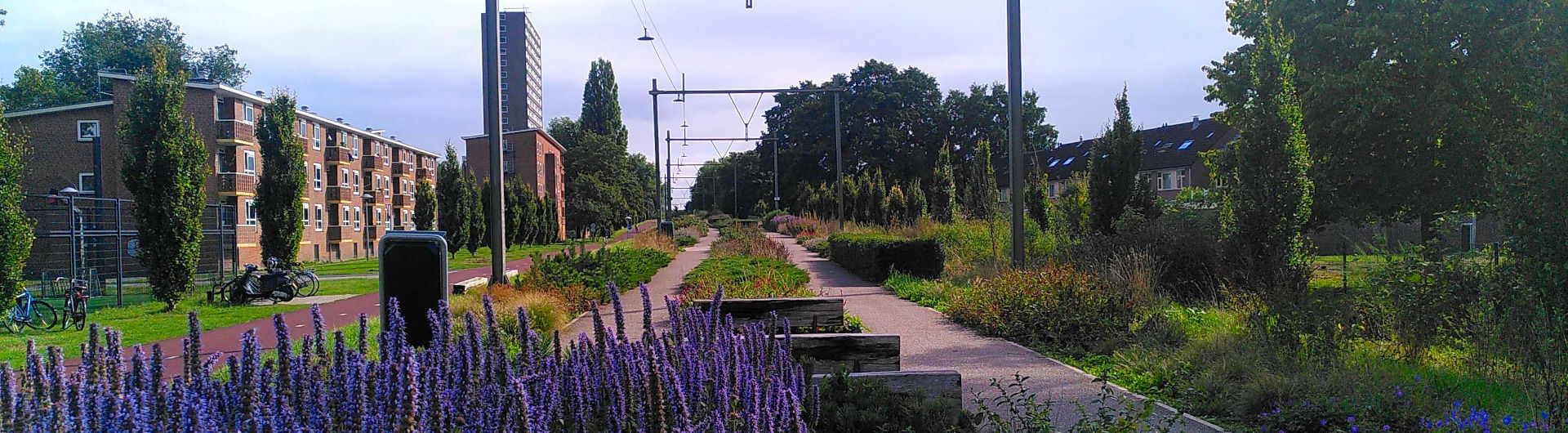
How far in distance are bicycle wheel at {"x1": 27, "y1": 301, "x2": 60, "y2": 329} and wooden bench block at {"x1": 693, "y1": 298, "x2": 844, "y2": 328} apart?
14484mm

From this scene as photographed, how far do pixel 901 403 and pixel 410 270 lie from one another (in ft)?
12.8

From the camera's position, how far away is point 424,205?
40688 millimetres

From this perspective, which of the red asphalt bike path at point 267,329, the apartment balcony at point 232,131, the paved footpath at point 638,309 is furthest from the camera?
the apartment balcony at point 232,131

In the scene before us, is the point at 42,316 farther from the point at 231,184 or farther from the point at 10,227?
the point at 231,184

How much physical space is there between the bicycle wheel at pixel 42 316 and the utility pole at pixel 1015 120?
16282 millimetres

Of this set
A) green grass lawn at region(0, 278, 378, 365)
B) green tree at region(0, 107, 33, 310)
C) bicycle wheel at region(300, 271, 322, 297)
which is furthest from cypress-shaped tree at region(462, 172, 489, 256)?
green tree at region(0, 107, 33, 310)

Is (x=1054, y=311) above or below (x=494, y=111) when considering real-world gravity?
below

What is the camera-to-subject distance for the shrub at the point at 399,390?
2.26 meters

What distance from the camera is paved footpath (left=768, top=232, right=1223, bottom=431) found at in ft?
21.1

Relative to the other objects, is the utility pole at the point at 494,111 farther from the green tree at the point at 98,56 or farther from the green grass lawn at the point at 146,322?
the green tree at the point at 98,56

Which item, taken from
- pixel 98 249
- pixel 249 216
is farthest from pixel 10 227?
pixel 249 216

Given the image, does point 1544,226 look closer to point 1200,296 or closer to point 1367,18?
point 1200,296

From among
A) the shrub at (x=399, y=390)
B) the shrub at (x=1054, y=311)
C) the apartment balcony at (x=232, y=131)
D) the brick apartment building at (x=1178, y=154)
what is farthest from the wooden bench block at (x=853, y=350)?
the brick apartment building at (x=1178, y=154)

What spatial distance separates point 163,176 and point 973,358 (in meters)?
18.7
